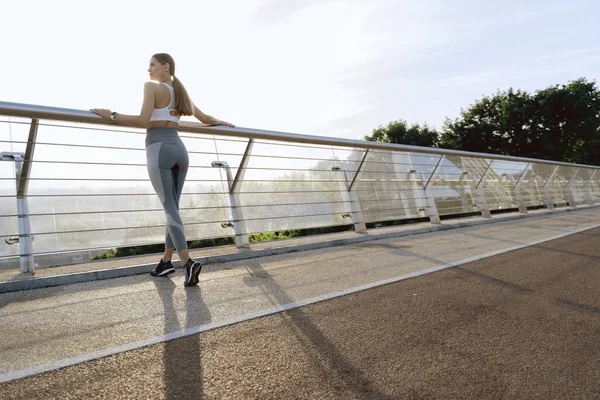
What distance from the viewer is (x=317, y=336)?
→ 2.22 meters

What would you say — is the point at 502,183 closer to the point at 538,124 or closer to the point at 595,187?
the point at 595,187

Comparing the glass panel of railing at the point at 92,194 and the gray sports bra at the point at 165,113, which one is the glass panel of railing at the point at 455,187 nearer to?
the glass panel of railing at the point at 92,194

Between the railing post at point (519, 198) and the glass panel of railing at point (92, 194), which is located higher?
the glass panel of railing at point (92, 194)

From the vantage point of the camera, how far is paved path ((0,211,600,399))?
1.66 metres

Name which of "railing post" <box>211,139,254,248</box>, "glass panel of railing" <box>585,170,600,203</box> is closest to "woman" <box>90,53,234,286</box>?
"railing post" <box>211,139,254,248</box>

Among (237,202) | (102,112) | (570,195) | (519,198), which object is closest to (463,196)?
(519,198)

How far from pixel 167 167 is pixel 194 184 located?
1.54m

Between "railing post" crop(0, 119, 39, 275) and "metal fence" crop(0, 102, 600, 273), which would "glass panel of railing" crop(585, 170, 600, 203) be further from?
"railing post" crop(0, 119, 39, 275)

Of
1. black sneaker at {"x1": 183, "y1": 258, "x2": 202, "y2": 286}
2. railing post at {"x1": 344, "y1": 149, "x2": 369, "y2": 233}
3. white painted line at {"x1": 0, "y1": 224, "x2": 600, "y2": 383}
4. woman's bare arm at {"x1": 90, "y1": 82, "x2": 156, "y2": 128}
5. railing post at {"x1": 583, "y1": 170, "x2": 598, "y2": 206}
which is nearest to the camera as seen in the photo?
white painted line at {"x1": 0, "y1": 224, "x2": 600, "y2": 383}

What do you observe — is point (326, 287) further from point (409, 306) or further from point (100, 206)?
point (100, 206)

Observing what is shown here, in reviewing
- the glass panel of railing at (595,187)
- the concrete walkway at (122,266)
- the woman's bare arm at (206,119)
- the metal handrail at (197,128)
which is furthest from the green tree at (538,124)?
the woman's bare arm at (206,119)

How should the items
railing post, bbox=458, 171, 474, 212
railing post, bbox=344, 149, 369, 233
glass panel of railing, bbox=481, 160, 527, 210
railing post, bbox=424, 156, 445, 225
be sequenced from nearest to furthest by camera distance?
railing post, bbox=344, 149, 369, 233 < railing post, bbox=424, 156, 445, 225 < railing post, bbox=458, 171, 474, 212 < glass panel of railing, bbox=481, 160, 527, 210

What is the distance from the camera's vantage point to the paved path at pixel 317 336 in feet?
5.45

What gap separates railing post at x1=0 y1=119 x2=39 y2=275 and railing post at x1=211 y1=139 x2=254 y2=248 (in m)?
1.96
